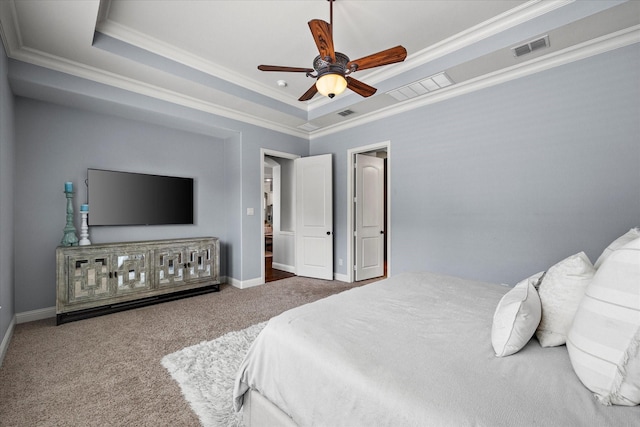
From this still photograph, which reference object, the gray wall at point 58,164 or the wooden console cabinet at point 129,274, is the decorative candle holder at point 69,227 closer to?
the gray wall at point 58,164

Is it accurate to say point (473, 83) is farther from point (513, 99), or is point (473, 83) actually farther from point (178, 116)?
point (178, 116)

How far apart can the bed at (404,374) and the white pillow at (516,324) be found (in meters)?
0.03

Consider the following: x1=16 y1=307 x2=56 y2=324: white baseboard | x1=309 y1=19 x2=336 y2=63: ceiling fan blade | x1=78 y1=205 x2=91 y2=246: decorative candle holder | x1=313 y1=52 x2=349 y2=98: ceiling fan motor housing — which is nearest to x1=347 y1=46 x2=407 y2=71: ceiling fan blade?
x1=313 y1=52 x2=349 y2=98: ceiling fan motor housing

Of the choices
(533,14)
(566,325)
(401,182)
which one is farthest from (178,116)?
(566,325)

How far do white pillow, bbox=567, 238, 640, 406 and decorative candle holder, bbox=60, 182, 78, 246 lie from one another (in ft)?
14.2

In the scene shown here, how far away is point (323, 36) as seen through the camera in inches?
77.3

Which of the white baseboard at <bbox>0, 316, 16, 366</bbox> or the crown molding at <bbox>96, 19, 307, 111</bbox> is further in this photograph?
the crown molding at <bbox>96, 19, 307, 111</bbox>

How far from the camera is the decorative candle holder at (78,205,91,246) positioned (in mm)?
3252

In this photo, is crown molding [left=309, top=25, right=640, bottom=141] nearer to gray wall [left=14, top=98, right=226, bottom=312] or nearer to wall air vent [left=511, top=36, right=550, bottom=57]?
wall air vent [left=511, top=36, right=550, bottom=57]

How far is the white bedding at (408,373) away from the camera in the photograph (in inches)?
30.6

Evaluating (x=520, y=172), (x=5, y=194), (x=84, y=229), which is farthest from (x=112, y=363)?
(x=520, y=172)

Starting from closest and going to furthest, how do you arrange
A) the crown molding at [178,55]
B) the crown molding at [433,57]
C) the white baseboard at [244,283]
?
the crown molding at [433,57], the crown molding at [178,55], the white baseboard at [244,283]

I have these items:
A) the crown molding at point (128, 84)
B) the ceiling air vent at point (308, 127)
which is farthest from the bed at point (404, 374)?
the ceiling air vent at point (308, 127)

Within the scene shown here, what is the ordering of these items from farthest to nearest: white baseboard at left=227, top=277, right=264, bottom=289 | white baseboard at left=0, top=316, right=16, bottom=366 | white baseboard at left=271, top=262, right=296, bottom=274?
white baseboard at left=271, top=262, right=296, bottom=274 < white baseboard at left=227, top=277, right=264, bottom=289 < white baseboard at left=0, top=316, right=16, bottom=366
